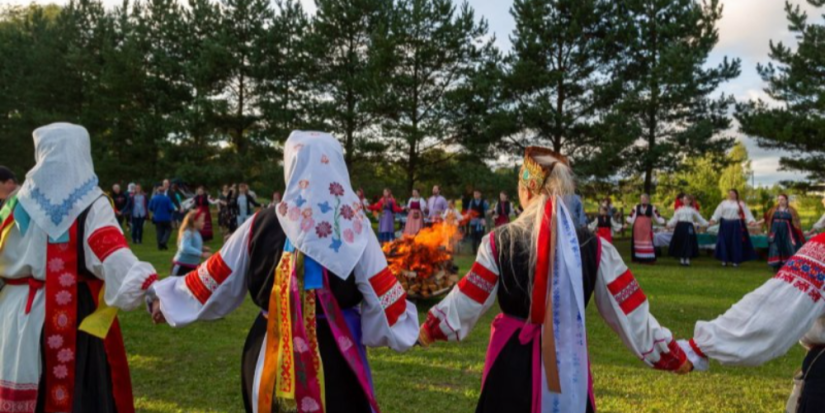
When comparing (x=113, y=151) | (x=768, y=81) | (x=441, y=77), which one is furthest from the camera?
(x=113, y=151)

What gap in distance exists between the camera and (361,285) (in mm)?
2703

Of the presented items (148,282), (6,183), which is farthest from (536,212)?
(6,183)

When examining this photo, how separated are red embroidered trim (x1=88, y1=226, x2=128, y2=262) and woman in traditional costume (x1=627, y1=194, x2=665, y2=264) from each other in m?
14.3

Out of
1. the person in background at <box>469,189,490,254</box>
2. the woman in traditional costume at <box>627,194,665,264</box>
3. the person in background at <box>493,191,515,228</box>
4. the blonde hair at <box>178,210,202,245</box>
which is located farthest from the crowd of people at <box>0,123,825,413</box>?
the person in background at <box>469,189,490,254</box>

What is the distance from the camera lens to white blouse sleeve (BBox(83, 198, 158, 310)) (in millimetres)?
2984

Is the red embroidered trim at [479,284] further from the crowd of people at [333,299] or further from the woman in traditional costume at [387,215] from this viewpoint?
the woman in traditional costume at [387,215]

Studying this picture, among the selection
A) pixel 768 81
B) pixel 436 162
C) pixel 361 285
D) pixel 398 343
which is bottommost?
pixel 398 343

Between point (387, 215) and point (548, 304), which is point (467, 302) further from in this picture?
point (387, 215)

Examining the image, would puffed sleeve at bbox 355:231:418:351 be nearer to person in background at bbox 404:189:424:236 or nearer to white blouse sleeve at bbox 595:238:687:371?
white blouse sleeve at bbox 595:238:687:371

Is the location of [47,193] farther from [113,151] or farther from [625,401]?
[113,151]

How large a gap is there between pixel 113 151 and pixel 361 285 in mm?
27060

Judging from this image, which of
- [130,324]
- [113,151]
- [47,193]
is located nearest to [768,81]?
[130,324]

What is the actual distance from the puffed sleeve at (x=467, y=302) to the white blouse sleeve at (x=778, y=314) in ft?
3.07

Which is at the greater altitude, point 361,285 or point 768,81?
point 768,81
